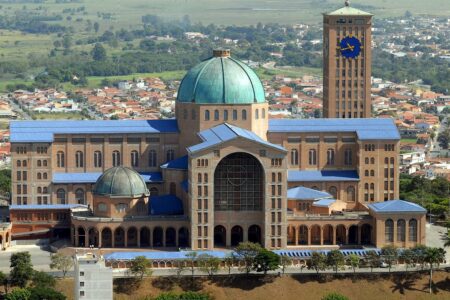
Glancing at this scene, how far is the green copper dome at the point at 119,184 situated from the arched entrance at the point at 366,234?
1738cm

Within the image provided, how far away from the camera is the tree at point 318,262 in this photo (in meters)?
121

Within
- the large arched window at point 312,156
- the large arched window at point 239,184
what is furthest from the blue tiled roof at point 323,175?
the large arched window at point 239,184

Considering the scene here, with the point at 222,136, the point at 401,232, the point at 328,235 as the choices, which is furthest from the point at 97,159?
the point at 401,232

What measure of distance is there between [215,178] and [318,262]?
37.4ft

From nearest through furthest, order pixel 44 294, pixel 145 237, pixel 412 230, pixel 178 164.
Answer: pixel 44 294 < pixel 412 230 < pixel 145 237 < pixel 178 164

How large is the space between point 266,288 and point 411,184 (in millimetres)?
37709

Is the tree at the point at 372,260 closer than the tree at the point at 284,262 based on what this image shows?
No

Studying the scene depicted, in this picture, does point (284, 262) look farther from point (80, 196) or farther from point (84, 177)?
point (84, 177)

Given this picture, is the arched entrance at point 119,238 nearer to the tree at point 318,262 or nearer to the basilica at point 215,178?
the basilica at point 215,178

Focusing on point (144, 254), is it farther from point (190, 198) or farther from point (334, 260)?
point (334, 260)

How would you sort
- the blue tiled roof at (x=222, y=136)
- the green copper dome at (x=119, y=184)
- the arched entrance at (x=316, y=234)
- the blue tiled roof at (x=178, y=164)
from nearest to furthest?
1. the blue tiled roof at (x=222, y=136)
2. the green copper dome at (x=119, y=184)
3. the arched entrance at (x=316, y=234)
4. the blue tiled roof at (x=178, y=164)

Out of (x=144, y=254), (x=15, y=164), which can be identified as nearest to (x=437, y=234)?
(x=144, y=254)

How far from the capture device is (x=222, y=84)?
133 meters

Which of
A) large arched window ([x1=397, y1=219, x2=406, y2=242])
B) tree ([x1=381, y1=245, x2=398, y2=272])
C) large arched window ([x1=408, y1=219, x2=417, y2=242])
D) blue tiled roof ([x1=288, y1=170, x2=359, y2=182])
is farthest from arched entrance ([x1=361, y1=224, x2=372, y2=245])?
blue tiled roof ([x1=288, y1=170, x2=359, y2=182])
